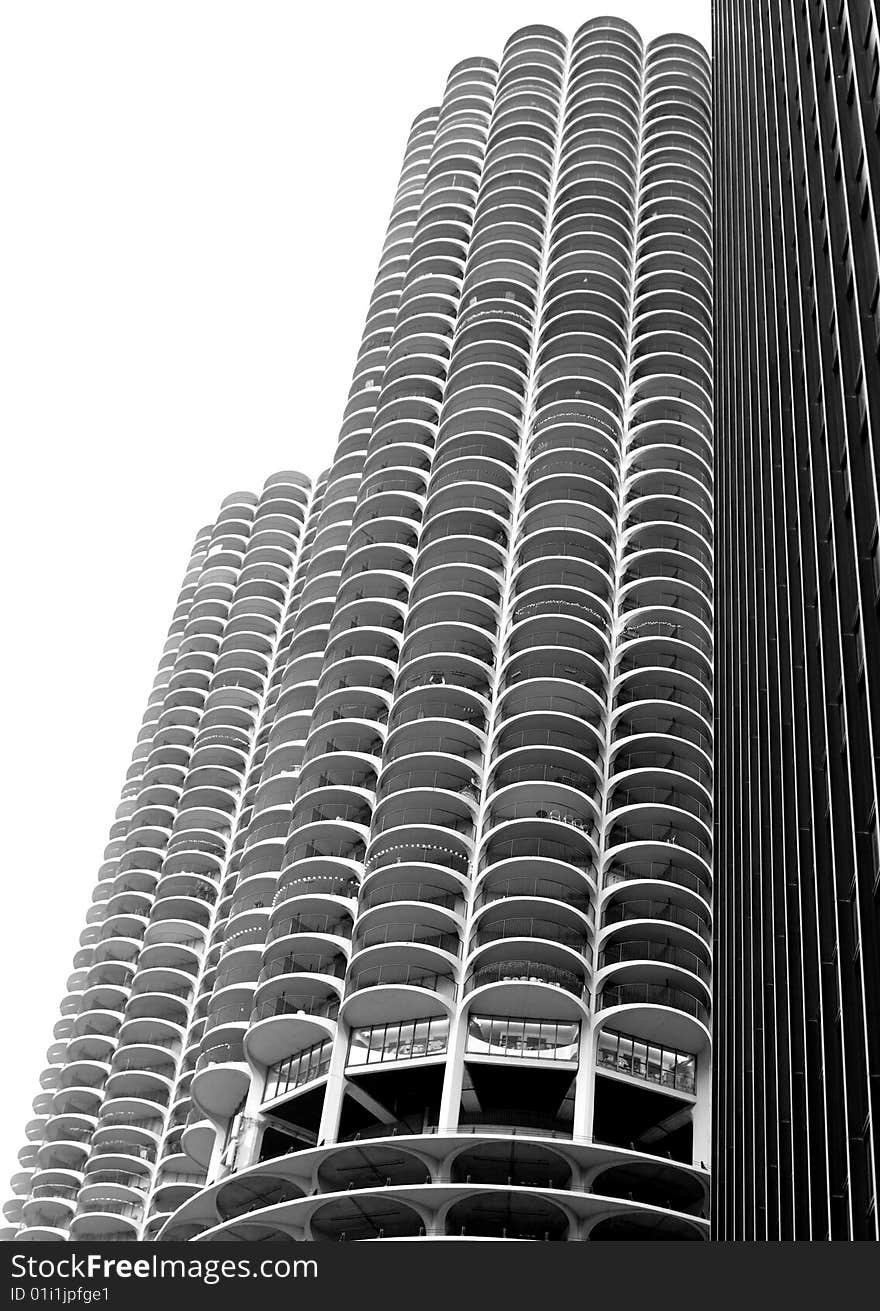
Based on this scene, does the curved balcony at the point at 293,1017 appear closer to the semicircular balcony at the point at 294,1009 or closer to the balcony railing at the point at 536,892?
the semicircular balcony at the point at 294,1009

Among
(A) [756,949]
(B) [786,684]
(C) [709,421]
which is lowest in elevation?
(A) [756,949]

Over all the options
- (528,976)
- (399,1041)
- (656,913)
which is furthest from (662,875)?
(399,1041)

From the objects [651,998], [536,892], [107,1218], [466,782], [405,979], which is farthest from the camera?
[107,1218]

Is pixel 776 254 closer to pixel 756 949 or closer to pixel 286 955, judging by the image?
pixel 756 949

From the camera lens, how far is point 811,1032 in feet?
102

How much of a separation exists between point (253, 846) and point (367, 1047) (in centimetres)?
1897

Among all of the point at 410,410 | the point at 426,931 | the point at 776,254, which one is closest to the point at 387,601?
the point at 410,410

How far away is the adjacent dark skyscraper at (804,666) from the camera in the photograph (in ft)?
92.8

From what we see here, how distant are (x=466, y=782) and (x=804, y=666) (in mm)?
29051

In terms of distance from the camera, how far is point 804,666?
36250mm

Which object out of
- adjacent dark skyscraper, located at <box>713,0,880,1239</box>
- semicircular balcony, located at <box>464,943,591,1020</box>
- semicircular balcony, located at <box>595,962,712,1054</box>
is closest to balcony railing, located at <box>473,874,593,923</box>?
semicircular balcony, located at <box>464,943,591,1020</box>

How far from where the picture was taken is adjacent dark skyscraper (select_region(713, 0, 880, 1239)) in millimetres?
28281

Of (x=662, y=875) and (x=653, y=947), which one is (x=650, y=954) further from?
(x=662, y=875)

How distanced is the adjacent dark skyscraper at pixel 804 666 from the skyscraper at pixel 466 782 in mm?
7406
